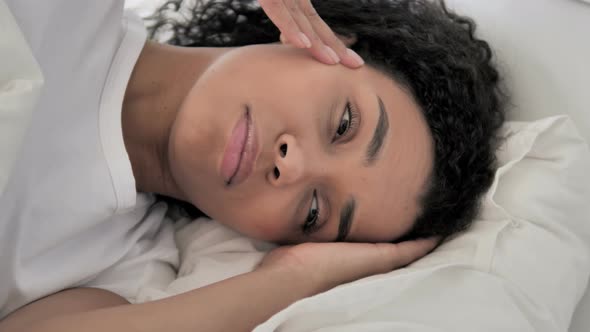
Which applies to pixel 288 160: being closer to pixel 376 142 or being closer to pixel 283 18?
pixel 376 142

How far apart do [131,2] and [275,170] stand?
0.74 metres

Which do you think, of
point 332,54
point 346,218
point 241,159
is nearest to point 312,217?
point 346,218

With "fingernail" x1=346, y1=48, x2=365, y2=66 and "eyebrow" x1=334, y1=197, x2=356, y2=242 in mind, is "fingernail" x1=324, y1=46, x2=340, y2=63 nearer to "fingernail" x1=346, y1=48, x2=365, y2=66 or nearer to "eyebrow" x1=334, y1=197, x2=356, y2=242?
"fingernail" x1=346, y1=48, x2=365, y2=66

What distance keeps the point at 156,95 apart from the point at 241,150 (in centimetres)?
24

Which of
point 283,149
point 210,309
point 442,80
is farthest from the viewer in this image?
point 442,80

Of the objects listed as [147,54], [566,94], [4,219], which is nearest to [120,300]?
[4,219]

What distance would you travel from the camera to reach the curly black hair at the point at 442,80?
1144 millimetres

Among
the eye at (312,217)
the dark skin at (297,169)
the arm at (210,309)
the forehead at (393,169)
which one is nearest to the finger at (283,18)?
the dark skin at (297,169)

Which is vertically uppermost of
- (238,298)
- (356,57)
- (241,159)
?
(356,57)

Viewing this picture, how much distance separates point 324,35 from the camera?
1.12 meters

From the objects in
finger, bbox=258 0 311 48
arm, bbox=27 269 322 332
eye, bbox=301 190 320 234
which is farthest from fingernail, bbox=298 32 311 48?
arm, bbox=27 269 322 332

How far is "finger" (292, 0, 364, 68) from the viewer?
1095 millimetres

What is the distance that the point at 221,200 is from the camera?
111 centimetres

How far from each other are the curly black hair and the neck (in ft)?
0.77
